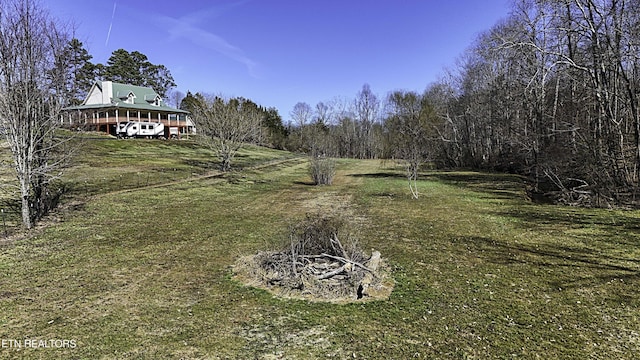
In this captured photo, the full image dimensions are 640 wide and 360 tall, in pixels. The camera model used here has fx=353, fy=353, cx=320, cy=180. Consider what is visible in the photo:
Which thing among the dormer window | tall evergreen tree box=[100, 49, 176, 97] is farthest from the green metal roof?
tall evergreen tree box=[100, 49, 176, 97]

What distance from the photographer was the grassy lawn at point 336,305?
171 inches

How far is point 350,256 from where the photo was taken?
6.37 metres

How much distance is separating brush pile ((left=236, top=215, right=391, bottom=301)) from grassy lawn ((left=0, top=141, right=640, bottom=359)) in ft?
1.01

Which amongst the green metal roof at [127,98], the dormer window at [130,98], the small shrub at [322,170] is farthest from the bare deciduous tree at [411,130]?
the dormer window at [130,98]

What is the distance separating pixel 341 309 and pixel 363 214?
7864 millimetres

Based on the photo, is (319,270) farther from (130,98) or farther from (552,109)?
(130,98)

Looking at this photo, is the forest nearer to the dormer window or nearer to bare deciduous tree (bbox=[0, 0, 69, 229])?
bare deciduous tree (bbox=[0, 0, 69, 229])

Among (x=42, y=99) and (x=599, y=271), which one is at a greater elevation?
(x=42, y=99)

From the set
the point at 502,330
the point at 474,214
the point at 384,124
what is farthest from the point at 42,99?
the point at 384,124

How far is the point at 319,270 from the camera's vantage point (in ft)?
20.1

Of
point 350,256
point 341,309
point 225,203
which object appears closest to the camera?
point 341,309

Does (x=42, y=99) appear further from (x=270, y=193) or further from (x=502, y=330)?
(x=502, y=330)

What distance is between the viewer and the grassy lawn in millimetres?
4340

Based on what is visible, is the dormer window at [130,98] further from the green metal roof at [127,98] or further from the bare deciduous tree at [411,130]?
the bare deciduous tree at [411,130]
